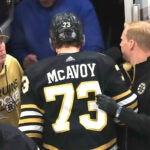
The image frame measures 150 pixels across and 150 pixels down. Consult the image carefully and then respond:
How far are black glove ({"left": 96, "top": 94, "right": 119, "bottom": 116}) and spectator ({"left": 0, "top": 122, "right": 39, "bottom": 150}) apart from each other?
0.64m

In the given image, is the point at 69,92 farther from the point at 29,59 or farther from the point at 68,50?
the point at 29,59

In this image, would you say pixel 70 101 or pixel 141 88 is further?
pixel 141 88

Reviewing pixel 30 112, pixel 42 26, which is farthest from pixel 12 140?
pixel 42 26

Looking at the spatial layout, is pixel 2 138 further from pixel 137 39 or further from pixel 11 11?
pixel 11 11

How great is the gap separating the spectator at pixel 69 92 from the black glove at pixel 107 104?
0.04m

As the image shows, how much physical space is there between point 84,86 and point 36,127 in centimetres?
32

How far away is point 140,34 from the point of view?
2.57m

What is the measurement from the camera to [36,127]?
237cm

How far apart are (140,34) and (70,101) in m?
0.58

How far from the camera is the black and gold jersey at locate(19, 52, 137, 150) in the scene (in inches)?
91.4

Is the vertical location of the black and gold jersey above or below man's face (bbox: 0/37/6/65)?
below

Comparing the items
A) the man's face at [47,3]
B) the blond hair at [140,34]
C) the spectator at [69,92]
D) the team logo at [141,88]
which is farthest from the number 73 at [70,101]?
the man's face at [47,3]

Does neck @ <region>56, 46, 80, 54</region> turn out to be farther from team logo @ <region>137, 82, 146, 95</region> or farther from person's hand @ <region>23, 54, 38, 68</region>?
person's hand @ <region>23, 54, 38, 68</region>

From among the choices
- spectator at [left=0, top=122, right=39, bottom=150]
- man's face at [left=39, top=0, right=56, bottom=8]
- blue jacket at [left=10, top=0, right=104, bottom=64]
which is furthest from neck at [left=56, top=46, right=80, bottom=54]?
man's face at [left=39, top=0, right=56, bottom=8]
